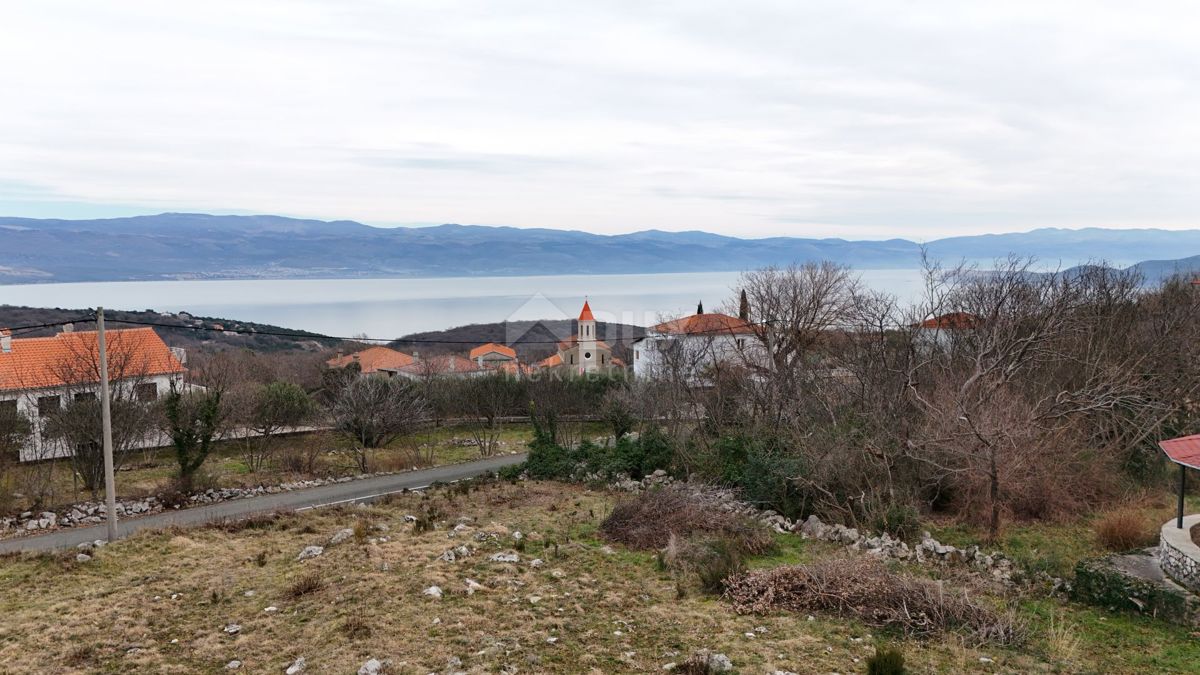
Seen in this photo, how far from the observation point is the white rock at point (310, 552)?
11875 mm

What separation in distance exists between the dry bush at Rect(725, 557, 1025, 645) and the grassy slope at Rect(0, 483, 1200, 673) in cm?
32

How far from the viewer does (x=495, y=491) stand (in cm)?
1898

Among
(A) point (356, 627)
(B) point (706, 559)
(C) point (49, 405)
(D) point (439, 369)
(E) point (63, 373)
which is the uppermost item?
(E) point (63, 373)

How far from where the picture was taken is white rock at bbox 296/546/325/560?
39.0 feet

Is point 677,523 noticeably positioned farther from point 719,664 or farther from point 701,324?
point 701,324

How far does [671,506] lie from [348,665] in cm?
762

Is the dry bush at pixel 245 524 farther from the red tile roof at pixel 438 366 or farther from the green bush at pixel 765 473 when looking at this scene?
the red tile roof at pixel 438 366

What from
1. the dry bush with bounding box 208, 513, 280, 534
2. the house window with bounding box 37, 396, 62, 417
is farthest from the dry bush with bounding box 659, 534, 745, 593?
the house window with bounding box 37, 396, 62, 417

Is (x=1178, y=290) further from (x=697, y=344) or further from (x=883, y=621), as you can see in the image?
(x=883, y=621)

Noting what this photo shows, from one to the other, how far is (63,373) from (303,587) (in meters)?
18.1

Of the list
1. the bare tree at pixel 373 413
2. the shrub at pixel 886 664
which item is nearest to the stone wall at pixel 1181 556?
the shrub at pixel 886 664

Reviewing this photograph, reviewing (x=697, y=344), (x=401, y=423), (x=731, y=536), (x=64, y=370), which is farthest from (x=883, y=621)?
(x=697, y=344)

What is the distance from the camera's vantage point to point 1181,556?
10.5 m

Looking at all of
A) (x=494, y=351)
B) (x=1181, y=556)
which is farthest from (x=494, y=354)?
(x=1181, y=556)
